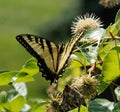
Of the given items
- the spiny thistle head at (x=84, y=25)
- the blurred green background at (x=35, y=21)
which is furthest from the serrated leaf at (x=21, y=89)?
the blurred green background at (x=35, y=21)

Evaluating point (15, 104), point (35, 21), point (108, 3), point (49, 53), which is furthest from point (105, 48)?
point (35, 21)

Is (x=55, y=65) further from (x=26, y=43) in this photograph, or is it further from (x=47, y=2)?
(x=47, y=2)

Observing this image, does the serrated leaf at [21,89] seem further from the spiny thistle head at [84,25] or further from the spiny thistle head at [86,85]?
the spiny thistle head at [86,85]

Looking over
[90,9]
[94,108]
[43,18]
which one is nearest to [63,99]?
[94,108]

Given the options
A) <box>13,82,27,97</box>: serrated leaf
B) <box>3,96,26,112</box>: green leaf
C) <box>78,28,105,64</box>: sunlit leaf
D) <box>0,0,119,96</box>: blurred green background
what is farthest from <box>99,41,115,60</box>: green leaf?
<box>0,0,119,96</box>: blurred green background

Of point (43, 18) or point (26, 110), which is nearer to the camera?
point (26, 110)

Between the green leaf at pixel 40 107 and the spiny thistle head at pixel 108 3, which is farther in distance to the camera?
the spiny thistle head at pixel 108 3

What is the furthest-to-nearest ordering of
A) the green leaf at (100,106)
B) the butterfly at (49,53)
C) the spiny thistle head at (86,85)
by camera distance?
the butterfly at (49,53) → the spiny thistle head at (86,85) → the green leaf at (100,106)
